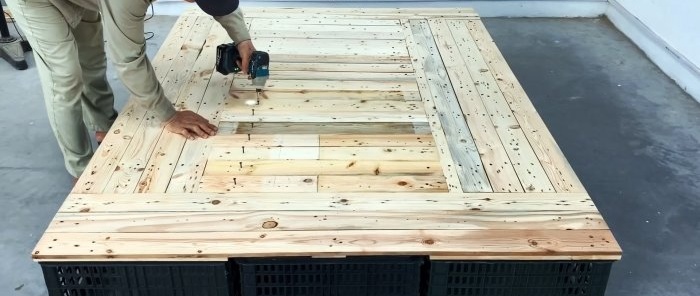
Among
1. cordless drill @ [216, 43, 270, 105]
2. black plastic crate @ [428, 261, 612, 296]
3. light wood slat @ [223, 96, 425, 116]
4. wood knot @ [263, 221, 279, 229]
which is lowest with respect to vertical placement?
black plastic crate @ [428, 261, 612, 296]

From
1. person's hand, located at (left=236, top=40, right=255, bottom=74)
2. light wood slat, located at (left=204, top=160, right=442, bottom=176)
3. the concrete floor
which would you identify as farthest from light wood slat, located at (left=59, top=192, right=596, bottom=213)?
person's hand, located at (left=236, top=40, right=255, bottom=74)

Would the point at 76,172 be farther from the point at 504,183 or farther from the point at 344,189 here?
the point at 504,183

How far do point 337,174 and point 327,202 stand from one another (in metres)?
0.16

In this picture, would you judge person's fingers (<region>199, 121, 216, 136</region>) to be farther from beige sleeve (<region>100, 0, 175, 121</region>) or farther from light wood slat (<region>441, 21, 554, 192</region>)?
light wood slat (<region>441, 21, 554, 192</region>)

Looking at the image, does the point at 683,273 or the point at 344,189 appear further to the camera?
the point at 683,273

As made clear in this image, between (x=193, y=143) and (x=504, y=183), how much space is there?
0.99 meters

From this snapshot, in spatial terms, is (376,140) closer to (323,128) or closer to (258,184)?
(323,128)

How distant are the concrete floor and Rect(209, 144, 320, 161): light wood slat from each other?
0.71 m

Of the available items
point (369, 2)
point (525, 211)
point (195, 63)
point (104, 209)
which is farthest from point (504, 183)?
point (369, 2)

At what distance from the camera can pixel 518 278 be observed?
1577 millimetres

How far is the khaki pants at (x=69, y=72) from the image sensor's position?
76.9 inches

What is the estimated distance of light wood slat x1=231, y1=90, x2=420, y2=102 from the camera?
2.27 m

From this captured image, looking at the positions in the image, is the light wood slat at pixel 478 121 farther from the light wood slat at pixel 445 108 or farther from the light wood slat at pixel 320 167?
the light wood slat at pixel 320 167

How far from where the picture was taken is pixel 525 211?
65.1 inches
